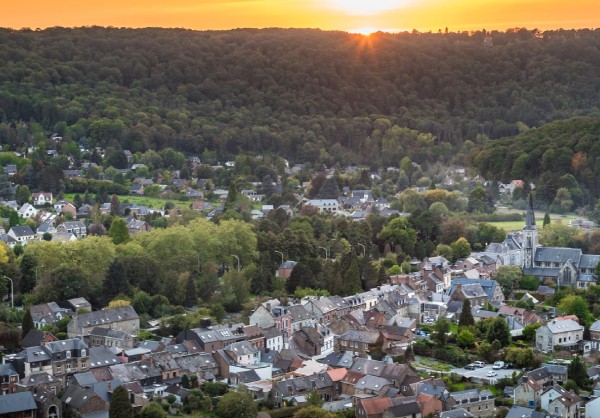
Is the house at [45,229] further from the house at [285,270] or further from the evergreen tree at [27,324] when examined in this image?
the evergreen tree at [27,324]

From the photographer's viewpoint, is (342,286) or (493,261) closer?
(342,286)

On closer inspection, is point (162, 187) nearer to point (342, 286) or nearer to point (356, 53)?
point (342, 286)

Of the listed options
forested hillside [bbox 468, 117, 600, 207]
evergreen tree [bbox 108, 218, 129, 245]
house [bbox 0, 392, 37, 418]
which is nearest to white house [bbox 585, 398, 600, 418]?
house [bbox 0, 392, 37, 418]

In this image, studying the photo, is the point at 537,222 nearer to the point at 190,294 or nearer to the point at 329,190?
the point at 329,190

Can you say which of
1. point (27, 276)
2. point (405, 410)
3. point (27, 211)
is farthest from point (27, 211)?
point (405, 410)

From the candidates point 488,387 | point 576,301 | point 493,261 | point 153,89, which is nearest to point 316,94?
point 153,89

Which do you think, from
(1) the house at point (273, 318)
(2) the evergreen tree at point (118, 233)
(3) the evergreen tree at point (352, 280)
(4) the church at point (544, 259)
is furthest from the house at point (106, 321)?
(4) the church at point (544, 259)
